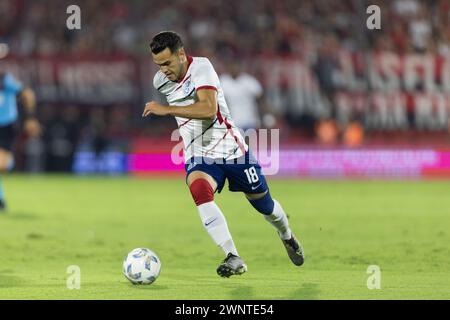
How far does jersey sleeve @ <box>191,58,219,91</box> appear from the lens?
884 centimetres

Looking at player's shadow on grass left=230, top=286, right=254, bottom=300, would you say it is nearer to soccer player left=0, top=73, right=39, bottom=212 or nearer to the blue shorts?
the blue shorts

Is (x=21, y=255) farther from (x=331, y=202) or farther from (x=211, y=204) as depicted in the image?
(x=331, y=202)

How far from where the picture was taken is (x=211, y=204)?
8.98 m

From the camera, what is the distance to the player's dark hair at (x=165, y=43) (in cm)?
868

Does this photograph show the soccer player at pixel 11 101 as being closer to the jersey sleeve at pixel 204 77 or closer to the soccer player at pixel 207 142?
the soccer player at pixel 207 142

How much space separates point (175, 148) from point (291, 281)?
12955mm

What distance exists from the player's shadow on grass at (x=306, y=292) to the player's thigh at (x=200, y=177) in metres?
1.18

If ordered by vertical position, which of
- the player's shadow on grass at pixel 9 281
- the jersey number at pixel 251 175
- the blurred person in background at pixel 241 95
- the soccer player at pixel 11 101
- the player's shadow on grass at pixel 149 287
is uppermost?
the blurred person in background at pixel 241 95

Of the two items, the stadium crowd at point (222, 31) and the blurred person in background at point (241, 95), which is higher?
the stadium crowd at point (222, 31)

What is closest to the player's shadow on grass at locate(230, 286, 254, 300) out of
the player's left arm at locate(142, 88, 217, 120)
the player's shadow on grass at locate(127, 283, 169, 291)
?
the player's shadow on grass at locate(127, 283, 169, 291)

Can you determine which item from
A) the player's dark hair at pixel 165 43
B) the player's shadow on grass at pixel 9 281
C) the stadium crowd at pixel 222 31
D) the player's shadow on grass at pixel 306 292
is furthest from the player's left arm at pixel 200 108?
the stadium crowd at pixel 222 31

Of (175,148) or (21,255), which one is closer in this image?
(21,255)

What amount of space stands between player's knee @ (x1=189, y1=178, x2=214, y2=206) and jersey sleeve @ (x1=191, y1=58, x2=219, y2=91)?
0.80 meters
